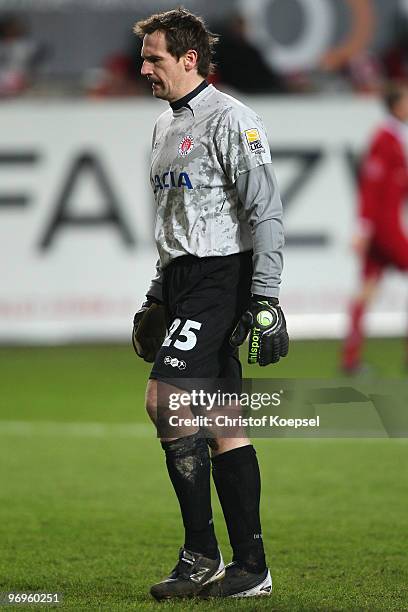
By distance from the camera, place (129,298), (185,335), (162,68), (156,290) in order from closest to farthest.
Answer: (185,335) < (162,68) < (156,290) < (129,298)

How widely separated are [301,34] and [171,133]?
15346 mm

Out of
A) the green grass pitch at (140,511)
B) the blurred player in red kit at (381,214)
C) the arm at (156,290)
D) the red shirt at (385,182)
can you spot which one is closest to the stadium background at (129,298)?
the green grass pitch at (140,511)

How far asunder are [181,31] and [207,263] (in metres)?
0.87

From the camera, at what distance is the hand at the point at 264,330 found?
15.8ft

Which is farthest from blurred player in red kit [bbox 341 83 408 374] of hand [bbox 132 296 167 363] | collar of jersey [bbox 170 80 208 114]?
collar of jersey [bbox 170 80 208 114]

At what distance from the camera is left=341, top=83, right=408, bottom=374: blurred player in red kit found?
38.1 feet

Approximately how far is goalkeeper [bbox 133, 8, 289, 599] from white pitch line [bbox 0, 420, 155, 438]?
3904mm

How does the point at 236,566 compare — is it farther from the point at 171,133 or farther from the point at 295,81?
the point at 295,81

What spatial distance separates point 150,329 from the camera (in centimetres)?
543

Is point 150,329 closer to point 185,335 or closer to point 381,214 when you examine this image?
point 185,335

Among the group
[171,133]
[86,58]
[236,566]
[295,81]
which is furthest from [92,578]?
[86,58]

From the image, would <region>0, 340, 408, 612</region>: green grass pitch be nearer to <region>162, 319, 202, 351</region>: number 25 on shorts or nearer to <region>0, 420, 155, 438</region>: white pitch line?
<region>0, 420, 155, 438</region>: white pitch line

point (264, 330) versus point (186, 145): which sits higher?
point (186, 145)

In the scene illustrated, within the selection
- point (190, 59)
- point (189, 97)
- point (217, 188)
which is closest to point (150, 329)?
point (217, 188)
